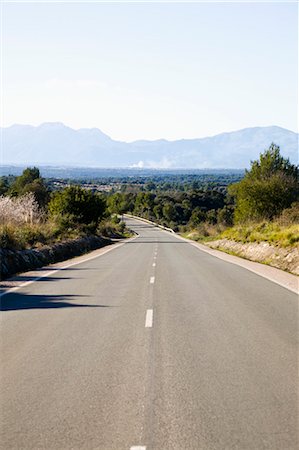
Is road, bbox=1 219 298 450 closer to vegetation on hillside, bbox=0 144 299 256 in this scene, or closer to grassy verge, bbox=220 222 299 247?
grassy verge, bbox=220 222 299 247

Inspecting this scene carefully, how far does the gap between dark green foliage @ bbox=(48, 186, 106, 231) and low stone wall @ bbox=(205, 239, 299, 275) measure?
16977mm

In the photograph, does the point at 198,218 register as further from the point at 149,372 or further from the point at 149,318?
the point at 149,372

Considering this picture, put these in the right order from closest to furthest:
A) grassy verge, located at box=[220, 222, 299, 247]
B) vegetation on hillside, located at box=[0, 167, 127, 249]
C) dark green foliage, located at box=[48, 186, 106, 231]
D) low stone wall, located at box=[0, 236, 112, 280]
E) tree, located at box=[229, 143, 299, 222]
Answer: low stone wall, located at box=[0, 236, 112, 280] < grassy verge, located at box=[220, 222, 299, 247] < vegetation on hillside, located at box=[0, 167, 127, 249] < dark green foliage, located at box=[48, 186, 106, 231] < tree, located at box=[229, 143, 299, 222]

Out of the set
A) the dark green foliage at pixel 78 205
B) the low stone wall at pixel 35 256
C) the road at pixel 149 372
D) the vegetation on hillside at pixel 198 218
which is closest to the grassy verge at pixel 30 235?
the vegetation on hillside at pixel 198 218

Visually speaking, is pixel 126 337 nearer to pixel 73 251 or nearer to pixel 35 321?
pixel 35 321

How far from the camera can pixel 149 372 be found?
696 cm

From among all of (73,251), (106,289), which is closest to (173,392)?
(106,289)

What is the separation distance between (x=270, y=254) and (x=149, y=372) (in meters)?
17.3

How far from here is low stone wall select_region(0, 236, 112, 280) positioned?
60.0 feet

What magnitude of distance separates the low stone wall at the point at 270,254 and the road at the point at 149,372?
6985 mm

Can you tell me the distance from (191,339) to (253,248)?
1915 cm

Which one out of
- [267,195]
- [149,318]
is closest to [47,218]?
[267,195]

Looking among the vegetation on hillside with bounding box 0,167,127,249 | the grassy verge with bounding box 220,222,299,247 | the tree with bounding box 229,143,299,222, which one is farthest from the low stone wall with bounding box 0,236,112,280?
the tree with bounding box 229,143,299,222

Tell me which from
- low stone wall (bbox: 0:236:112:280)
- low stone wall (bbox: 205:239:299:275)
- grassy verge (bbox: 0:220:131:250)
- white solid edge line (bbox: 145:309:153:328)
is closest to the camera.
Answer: white solid edge line (bbox: 145:309:153:328)
